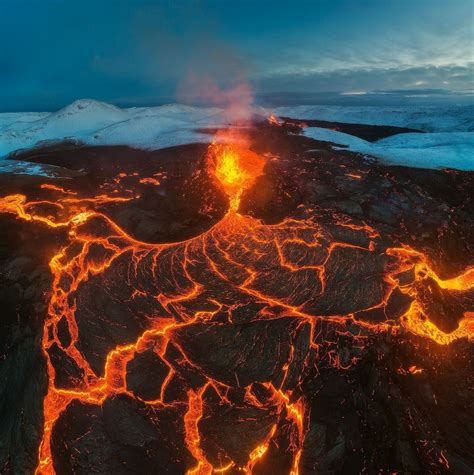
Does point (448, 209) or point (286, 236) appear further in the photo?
point (448, 209)

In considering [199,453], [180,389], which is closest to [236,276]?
[180,389]

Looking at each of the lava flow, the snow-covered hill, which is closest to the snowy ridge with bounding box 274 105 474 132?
the snow-covered hill

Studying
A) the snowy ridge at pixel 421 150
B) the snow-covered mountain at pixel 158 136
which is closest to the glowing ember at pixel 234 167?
the snow-covered mountain at pixel 158 136

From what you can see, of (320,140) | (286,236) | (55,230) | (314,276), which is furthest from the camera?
(320,140)

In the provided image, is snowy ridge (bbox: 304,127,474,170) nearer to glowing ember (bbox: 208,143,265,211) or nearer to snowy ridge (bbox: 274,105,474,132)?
glowing ember (bbox: 208,143,265,211)

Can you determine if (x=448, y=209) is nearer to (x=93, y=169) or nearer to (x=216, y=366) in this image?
(x=216, y=366)

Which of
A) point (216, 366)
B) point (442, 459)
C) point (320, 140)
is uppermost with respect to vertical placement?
point (320, 140)

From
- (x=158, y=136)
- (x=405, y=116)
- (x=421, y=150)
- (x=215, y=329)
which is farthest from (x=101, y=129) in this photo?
(x=405, y=116)

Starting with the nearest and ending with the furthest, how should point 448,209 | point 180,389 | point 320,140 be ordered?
point 180,389 < point 448,209 < point 320,140

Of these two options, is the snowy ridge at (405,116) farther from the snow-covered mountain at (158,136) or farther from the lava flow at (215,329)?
the lava flow at (215,329)
